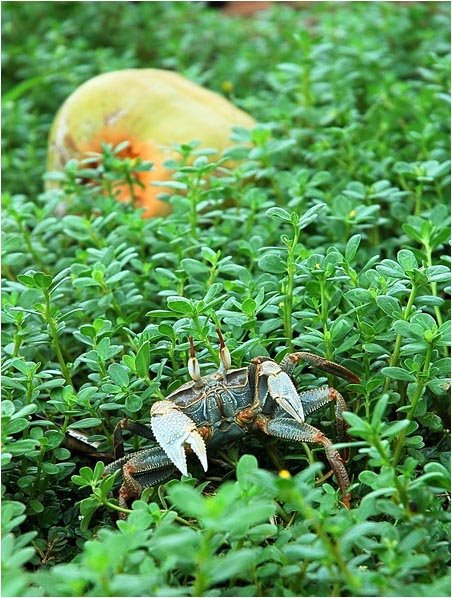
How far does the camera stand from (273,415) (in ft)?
5.55

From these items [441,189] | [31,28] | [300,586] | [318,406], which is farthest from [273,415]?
[31,28]

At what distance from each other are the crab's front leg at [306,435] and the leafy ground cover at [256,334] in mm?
35

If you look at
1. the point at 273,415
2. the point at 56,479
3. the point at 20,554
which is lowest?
the point at 56,479

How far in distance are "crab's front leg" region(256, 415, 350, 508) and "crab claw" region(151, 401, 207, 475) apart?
0.12m

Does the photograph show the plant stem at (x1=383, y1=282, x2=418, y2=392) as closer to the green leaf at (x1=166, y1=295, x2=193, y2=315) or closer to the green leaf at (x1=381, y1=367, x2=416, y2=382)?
the green leaf at (x1=381, y1=367, x2=416, y2=382)

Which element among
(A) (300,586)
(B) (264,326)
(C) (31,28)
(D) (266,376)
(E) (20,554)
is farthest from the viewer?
(C) (31,28)

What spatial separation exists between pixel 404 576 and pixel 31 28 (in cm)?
305

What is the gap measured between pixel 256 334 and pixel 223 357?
14 centimetres

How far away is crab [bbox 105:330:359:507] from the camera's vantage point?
5.30 ft

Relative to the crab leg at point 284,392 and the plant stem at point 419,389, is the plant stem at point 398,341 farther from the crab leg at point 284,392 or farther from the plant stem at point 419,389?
the crab leg at point 284,392

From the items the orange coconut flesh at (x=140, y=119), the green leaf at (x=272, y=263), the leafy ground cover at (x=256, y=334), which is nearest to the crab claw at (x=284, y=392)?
the leafy ground cover at (x=256, y=334)

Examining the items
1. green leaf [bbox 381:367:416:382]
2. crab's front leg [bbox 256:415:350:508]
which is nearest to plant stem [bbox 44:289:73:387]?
crab's front leg [bbox 256:415:350:508]

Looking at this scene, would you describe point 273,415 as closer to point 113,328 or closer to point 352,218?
point 113,328

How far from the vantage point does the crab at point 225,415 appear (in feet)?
5.30
